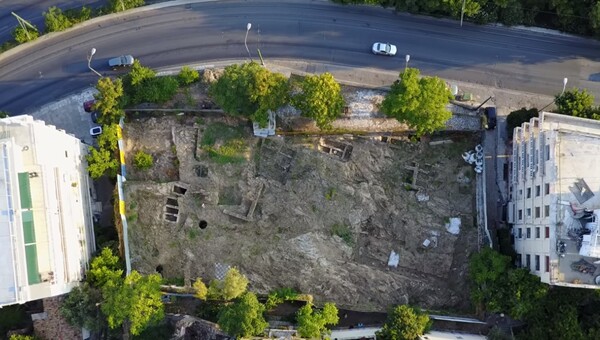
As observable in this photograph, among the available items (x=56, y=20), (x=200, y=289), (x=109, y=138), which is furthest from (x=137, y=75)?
(x=200, y=289)

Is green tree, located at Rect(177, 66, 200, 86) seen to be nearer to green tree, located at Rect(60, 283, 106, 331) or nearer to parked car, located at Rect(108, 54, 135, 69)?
parked car, located at Rect(108, 54, 135, 69)

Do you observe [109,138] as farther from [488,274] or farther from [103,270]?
[488,274]

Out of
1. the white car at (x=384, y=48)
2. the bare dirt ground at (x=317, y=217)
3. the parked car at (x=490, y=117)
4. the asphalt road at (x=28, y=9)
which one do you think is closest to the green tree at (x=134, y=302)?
the bare dirt ground at (x=317, y=217)

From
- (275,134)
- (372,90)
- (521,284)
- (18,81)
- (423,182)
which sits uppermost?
(18,81)

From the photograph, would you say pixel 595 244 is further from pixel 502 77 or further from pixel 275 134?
pixel 275 134

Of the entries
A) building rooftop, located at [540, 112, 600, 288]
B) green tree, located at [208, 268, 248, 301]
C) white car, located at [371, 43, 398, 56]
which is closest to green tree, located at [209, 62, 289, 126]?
white car, located at [371, 43, 398, 56]

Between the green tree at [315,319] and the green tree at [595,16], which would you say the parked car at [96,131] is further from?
the green tree at [595,16]

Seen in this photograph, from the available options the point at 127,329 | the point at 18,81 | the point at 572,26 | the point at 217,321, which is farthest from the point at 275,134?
the point at 572,26
